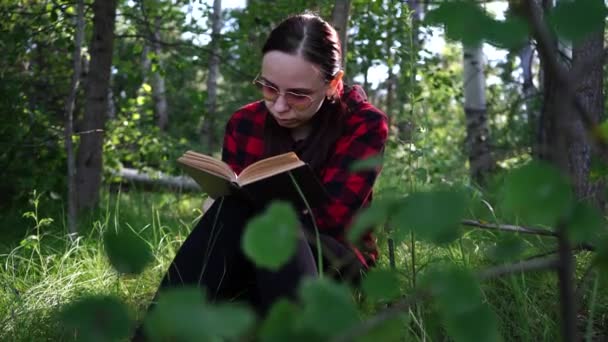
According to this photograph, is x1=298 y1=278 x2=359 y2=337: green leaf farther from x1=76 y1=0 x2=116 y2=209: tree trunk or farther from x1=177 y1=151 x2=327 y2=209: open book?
x1=76 y1=0 x2=116 y2=209: tree trunk

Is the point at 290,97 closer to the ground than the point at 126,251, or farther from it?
farther from it

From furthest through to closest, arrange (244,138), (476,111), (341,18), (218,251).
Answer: (476,111), (341,18), (244,138), (218,251)

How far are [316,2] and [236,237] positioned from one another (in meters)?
2.74

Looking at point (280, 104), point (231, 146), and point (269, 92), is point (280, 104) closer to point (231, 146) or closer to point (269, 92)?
point (269, 92)

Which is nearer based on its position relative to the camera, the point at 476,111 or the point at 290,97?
the point at 290,97

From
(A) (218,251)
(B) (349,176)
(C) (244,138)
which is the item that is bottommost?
(A) (218,251)

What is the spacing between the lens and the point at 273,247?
66 cm

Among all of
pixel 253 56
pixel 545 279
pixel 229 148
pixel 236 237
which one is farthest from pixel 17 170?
pixel 545 279

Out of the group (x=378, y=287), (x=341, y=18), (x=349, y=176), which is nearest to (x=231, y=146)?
(x=349, y=176)

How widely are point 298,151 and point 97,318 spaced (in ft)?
6.55

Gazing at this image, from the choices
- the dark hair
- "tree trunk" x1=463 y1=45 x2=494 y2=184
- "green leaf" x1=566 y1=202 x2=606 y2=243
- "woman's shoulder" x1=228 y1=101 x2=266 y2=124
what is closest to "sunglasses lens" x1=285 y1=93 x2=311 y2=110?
the dark hair

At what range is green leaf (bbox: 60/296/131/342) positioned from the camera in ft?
2.01

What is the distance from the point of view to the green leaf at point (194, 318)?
558 mm

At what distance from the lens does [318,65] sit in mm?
2465
